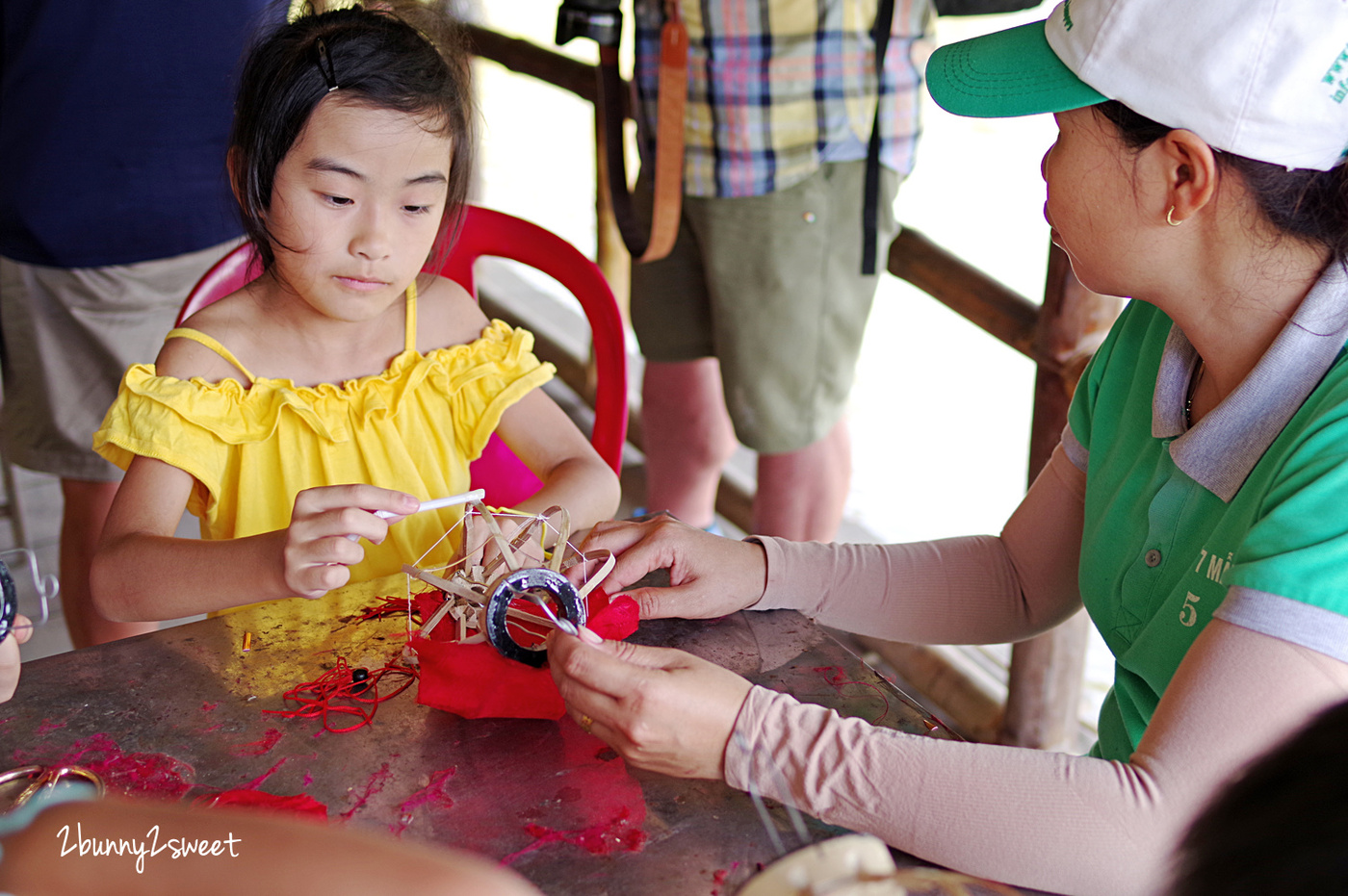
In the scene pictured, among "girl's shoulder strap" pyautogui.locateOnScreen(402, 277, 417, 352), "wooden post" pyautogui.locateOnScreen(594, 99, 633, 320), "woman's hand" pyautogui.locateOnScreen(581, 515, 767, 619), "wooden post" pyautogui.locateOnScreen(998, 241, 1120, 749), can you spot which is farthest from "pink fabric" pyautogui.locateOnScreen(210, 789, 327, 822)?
"wooden post" pyautogui.locateOnScreen(594, 99, 633, 320)

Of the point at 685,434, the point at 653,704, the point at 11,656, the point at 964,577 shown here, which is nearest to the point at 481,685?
the point at 653,704

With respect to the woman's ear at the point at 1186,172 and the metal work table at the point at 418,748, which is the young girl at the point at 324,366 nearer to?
the metal work table at the point at 418,748

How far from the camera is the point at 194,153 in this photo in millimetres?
2275

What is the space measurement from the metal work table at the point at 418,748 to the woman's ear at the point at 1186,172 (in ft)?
1.94

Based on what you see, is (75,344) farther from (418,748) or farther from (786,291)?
(418,748)

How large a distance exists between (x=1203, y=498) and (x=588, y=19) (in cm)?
208

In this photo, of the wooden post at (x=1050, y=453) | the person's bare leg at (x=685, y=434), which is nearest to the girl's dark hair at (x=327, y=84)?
the wooden post at (x=1050, y=453)

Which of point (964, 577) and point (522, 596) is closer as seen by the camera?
point (522, 596)

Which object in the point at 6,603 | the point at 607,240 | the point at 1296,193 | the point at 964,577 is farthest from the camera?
the point at 607,240

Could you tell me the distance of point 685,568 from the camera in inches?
54.2

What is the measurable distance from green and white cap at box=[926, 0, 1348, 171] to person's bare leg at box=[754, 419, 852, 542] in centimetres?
170

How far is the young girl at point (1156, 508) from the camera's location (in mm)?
965

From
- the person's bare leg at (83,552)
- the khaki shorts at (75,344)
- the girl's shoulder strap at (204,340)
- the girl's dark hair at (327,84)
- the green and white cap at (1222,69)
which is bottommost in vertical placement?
the person's bare leg at (83,552)

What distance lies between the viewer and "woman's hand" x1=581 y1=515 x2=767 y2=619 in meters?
1.33
